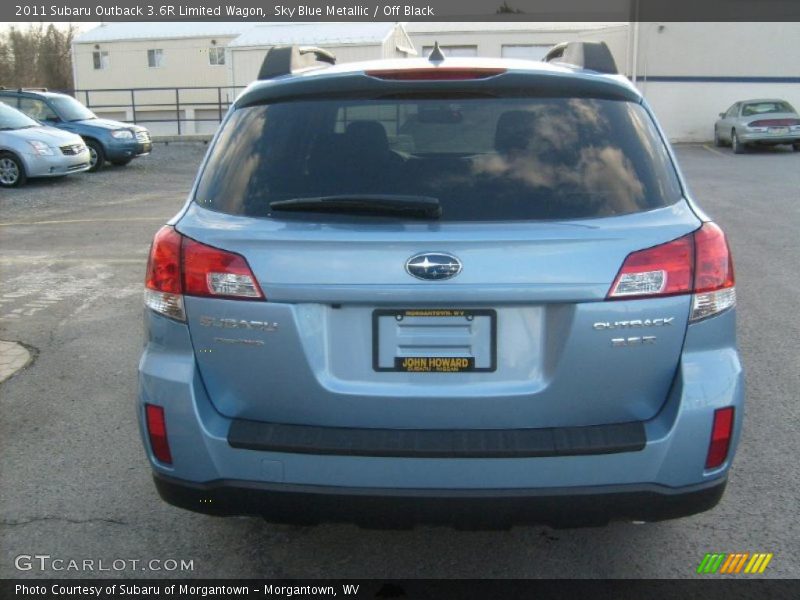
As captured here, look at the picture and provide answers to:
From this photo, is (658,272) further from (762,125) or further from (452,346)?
(762,125)

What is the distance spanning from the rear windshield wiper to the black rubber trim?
27.4 inches

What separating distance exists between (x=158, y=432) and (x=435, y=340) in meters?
1.00

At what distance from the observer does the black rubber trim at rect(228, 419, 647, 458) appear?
272cm

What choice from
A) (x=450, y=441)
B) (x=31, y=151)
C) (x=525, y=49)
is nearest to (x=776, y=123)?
(x=525, y=49)

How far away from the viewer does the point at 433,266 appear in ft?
8.86

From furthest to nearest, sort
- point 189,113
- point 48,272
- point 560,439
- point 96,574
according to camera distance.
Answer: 1. point 189,113
2. point 48,272
3. point 96,574
4. point 560,439

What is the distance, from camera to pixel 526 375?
276 cm

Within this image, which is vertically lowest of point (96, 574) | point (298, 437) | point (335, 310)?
point (96, 574)

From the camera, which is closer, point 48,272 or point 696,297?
point 696,297

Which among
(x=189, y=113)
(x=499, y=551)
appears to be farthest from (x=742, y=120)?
(x=499, y=551)

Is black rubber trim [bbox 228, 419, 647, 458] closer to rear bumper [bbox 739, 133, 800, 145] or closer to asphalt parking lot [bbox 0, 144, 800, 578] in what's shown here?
asphalt parking lot [bbox 0, 144, 800, 578]

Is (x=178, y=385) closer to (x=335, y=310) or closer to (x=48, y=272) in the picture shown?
(x=335, y=310)

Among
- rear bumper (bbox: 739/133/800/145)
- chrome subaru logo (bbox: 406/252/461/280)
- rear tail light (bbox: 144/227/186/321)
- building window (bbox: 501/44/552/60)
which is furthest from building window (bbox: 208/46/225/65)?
chrome subaru logo (bbox: 406/252/461/280)

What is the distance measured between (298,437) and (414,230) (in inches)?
29.5
